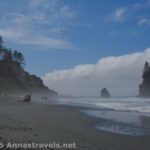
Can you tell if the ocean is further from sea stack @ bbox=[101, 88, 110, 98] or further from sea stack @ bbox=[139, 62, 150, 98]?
sea stack @ bbox=[101, 88, 110, 98]

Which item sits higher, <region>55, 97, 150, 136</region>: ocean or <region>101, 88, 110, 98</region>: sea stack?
<region>101, 88, 110, 98</region>: sea stack

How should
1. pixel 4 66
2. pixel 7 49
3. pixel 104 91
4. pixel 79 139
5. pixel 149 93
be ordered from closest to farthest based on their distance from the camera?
pixel 79 139
pixel 4 66
pixel 7 49
pixel 149 93
pixel 104 91

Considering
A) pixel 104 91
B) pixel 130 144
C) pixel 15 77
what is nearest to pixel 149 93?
pixel 104 91

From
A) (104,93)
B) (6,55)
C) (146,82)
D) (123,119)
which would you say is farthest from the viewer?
(104,93)

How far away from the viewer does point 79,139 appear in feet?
34.5

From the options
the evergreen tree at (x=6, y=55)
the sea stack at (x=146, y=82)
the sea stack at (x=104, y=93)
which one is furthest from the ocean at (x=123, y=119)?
the sea stack at (x=104, y=93)

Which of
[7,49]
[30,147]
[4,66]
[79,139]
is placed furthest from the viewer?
[7,49]

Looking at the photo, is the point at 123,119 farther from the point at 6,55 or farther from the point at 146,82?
the point at 146,82

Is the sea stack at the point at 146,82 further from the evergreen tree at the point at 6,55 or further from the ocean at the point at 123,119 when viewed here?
the ocean at the point at 123,119

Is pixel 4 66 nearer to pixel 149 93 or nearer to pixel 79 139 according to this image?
pixel 149 93

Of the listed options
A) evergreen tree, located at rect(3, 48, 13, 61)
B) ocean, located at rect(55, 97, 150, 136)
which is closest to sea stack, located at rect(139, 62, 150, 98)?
evergreen tree, located at rect(3, 48, 13, 61)

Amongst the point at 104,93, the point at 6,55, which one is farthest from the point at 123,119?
the point at 104,93

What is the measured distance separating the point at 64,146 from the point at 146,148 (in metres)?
3.22

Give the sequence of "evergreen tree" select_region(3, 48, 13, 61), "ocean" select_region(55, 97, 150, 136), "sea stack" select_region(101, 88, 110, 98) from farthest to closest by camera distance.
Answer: "sea stack" select_region(101, 88, 110, 98) → "evergreen tree" select_region(3, 48, 13, 61) → "ocean" select_region(55, 97, 150, 136)
